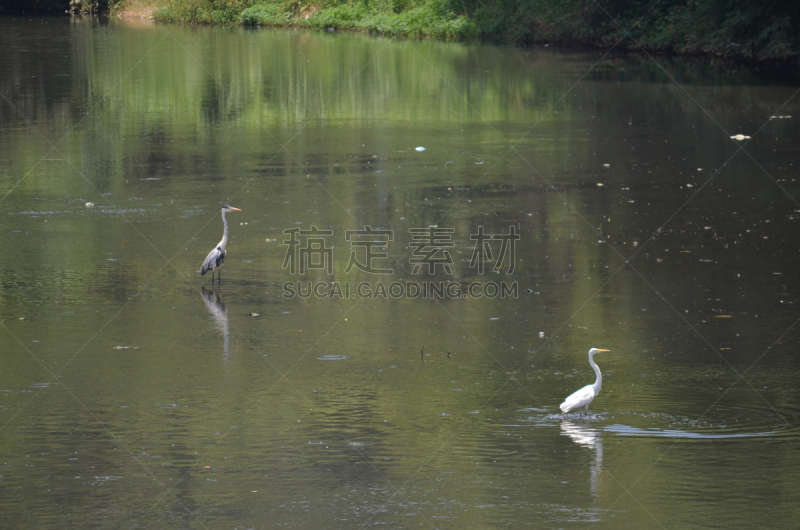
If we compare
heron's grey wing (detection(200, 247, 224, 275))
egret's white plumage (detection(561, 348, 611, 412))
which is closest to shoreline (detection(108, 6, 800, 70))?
heron's grey wing (detection(200, 247, 224, 275))

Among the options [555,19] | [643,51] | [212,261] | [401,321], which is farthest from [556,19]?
[401,321]

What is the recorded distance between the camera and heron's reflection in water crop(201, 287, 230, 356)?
28.8 ft

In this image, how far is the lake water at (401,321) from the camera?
6113mm

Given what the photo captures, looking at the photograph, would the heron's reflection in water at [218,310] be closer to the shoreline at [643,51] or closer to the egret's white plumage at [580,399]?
the egret's white plumage at [580,399]

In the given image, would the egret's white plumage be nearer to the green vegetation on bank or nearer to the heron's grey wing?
the heron's grey wing

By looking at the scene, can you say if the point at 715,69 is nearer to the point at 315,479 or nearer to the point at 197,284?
the point at 197,284

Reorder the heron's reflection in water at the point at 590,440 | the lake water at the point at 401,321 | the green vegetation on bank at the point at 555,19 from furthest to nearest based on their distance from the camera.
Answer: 1. the green vegetation on bank at the point at 555,19
2. the heron's reflection in water at the point at 590,440
3. the lake water at the point at 401,321

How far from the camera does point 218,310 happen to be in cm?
945

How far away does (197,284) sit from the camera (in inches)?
401

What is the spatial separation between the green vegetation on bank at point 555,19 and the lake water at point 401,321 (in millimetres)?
10060

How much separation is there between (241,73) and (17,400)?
71.8 ft

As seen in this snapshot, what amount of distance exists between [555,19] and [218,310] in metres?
30.7

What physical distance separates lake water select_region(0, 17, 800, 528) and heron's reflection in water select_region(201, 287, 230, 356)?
0.12 feet

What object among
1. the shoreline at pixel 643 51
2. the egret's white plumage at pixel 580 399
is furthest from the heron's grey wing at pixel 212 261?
the shoreline at pixel 643 51
